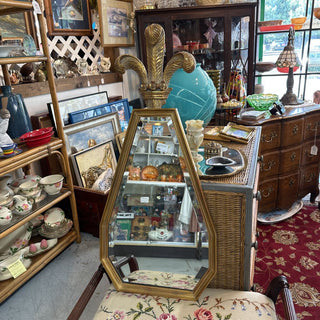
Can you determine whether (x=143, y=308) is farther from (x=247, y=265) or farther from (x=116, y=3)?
(x=116, y=3)

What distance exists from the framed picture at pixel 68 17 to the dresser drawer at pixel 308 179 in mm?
2058

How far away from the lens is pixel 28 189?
1441mm

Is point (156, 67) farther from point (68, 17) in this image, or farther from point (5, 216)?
point (68, 17)

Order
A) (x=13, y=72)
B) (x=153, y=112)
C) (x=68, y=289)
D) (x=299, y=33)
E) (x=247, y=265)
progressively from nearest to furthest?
(x=153, y=112) → (x=247, y=265) → (x=68, y=289) → (x=13, y=72) → (x=299, y=33)

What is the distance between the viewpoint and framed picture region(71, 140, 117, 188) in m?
1.71

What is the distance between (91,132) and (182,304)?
4.04 ft

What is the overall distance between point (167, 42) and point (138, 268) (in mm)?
2120

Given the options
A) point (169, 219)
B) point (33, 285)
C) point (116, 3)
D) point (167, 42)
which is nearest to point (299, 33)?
point (167, 42)

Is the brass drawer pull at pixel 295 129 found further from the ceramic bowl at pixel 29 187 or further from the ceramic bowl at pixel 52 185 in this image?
the ceramic bowl at pixel 29 187

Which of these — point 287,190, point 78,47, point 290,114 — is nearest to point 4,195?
point 78,47

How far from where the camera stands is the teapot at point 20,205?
137cm

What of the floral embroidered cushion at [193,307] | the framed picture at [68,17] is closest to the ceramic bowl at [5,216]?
the floral embroidered cushion at [193,307]

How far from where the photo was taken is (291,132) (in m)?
2.22

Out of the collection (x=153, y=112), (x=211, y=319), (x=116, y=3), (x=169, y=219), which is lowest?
(x=211, y=319)
